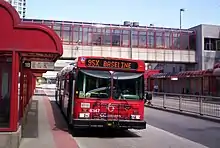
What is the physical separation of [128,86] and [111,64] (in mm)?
989

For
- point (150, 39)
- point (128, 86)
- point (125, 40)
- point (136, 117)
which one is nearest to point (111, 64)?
point (128, 86)

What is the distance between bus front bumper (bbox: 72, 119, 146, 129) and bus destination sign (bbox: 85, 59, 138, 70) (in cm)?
192

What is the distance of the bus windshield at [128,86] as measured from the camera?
42.1 ft

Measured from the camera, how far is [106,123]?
1247 centimetres

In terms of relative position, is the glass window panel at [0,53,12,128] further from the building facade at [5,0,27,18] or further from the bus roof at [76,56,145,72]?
the building facade at [5,0,27,18]

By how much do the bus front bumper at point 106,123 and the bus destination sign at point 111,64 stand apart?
6.31 ft

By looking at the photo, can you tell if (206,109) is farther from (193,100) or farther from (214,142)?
(214,142)

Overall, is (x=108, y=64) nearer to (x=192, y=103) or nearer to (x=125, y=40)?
(x=192, y=103)

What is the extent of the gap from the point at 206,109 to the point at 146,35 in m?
36.8

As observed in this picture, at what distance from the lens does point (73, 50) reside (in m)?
51.2

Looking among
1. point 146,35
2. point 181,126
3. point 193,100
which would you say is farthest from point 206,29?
point 181,126

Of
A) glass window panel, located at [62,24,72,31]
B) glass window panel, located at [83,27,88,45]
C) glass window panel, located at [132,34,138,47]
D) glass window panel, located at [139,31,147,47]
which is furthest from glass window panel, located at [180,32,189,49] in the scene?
glass window panel, located at [62,24,72,31]

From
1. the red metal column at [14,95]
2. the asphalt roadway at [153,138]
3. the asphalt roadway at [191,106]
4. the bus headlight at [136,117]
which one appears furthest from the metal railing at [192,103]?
the red metal column at [14,95]

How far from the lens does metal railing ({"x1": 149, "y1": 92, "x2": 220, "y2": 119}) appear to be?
19891 mm
